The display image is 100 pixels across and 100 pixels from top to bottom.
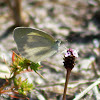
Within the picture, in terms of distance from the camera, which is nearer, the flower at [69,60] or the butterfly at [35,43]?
the flower at [69,60]

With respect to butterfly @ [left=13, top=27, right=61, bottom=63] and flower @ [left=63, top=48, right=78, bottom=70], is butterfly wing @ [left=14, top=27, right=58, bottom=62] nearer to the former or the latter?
butterfly @ [left=13, top=27, right=61, bottom=63]

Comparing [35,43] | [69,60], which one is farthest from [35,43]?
[69,60]

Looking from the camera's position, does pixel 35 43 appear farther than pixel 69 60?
Yes

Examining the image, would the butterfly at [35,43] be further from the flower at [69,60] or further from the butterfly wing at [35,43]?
the flower at [69,60]

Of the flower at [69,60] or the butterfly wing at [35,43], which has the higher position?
the butterfly wing at [35,43]

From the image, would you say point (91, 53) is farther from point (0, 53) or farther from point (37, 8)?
point (37, 8)

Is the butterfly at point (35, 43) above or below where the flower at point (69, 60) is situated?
above

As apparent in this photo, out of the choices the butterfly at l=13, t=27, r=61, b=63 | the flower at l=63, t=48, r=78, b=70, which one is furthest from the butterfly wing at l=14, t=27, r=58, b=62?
the flower at l=63, t=48, r=78, b=70

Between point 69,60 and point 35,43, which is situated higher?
point 35,43

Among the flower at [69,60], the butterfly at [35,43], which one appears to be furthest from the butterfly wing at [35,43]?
the flower at [69,60]

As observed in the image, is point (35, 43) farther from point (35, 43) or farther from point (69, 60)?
point (69, 60)
